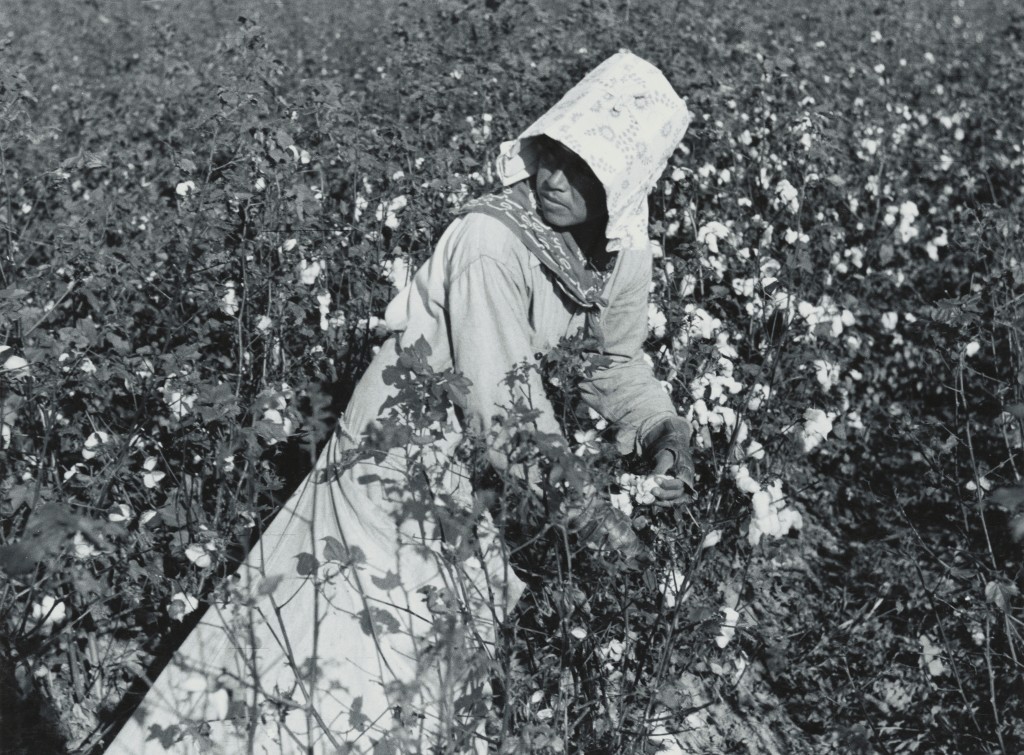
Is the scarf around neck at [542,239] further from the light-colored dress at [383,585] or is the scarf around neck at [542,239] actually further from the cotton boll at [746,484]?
the cotton boll at [746,484]

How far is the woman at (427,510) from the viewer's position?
5.65ft

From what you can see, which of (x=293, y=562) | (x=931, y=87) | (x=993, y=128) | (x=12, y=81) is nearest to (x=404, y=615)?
(x=293, y=562)

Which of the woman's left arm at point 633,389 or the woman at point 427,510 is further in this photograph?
the woman's left arm at point 633,389

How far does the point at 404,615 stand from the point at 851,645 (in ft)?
4.71

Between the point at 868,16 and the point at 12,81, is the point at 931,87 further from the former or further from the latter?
the point at 12,81

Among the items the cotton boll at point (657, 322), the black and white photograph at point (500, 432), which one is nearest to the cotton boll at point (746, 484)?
the black and white photograph at point (500, 432)

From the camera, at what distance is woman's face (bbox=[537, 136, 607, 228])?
1866mm

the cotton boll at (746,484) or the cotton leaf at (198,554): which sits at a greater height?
the cotton boll at (746,484)

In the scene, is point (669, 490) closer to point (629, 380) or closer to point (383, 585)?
point (629, 380)

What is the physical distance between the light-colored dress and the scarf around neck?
2cm

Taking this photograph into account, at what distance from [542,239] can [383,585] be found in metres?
0.73

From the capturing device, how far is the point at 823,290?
3420 mm

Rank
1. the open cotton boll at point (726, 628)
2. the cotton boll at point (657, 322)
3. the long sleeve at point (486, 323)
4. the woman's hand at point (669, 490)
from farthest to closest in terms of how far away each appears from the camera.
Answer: the cotton boll at point (657, 322) < the open cotton boll at point (726, 628) < the woman's hand at point (669, 490) < the long sleeve at point (486, 323)

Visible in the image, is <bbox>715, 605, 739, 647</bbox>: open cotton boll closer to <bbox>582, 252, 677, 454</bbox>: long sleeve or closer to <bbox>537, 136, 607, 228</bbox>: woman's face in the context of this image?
<bbox>582, 252, 677, 454</bbox>: long sleeve
